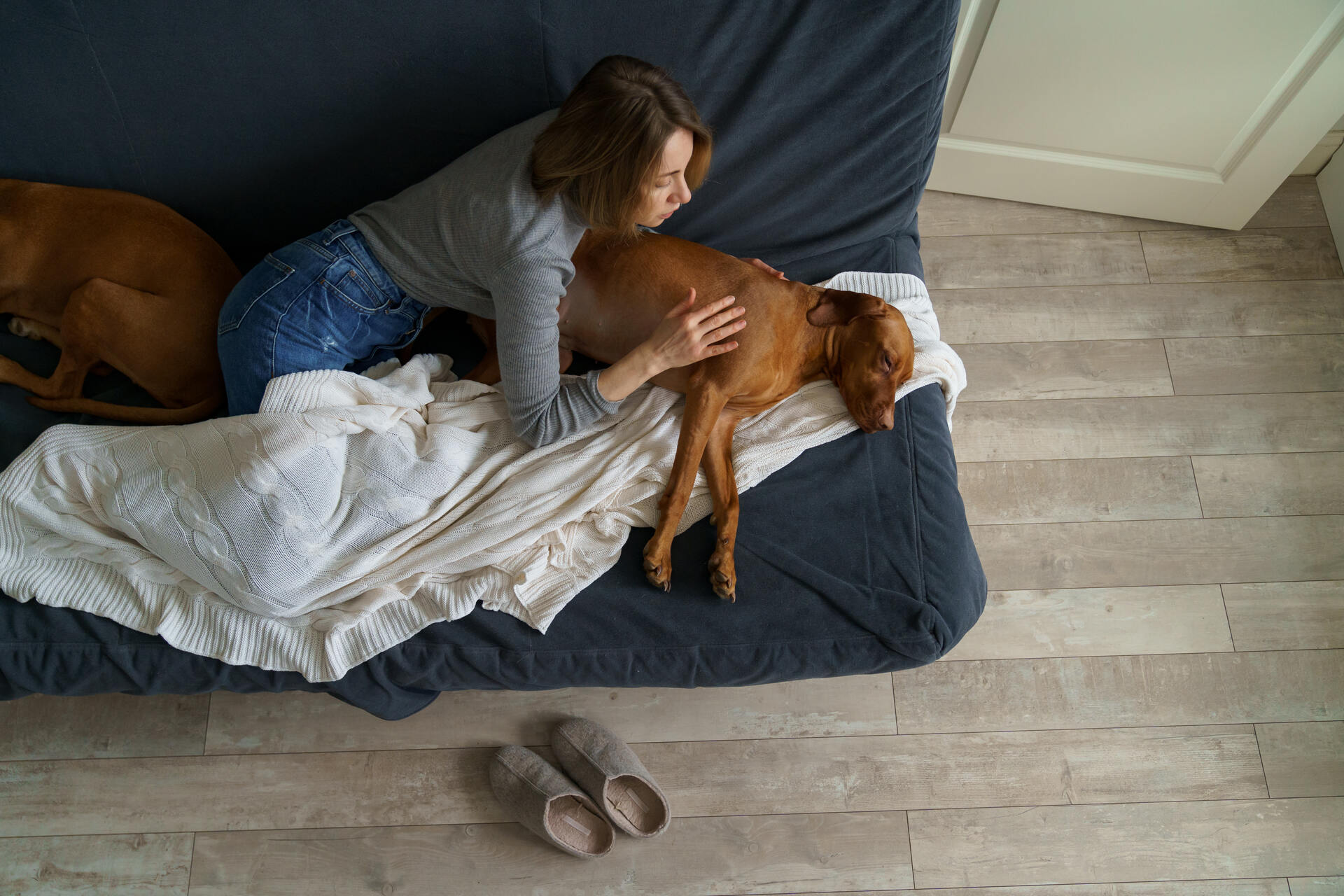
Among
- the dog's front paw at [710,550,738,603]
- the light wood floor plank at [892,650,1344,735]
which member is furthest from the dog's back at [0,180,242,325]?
the light wood floor plank at [892,650,1344,735]

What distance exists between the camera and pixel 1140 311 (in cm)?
278

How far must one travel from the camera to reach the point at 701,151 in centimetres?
165

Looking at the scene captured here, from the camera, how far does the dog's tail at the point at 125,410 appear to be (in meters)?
1.88

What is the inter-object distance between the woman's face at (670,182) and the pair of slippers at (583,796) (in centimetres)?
127

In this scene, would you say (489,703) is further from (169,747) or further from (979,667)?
(979,667)

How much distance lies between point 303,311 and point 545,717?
116 centimetres

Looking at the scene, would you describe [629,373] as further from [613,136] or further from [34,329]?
[34,329]

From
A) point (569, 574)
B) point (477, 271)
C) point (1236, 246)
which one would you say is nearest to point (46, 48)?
point (477, 271)

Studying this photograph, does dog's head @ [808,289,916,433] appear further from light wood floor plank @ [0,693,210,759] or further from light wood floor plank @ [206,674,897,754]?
light wood floor plank @ [0,693,210,759]

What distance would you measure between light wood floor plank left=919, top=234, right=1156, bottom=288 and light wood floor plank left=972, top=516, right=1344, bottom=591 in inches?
33.1

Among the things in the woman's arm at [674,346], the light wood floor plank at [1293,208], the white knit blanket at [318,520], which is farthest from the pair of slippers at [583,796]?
the light wood floor plank at [1293,208]

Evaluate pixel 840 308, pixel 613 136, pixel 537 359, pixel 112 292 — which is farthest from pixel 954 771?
pixel 112 292

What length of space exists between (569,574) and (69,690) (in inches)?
41.7

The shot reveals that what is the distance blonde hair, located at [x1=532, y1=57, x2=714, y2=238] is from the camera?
147 cm
